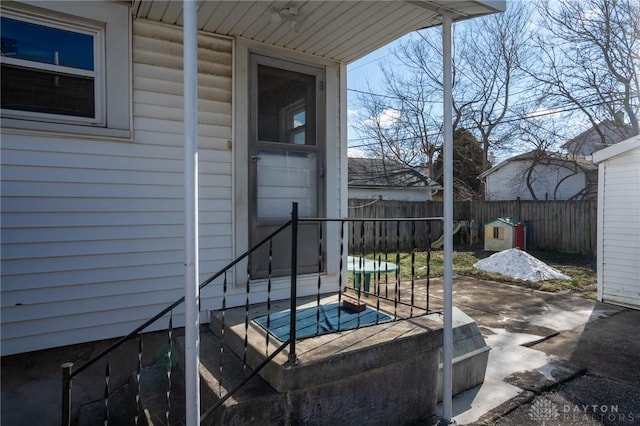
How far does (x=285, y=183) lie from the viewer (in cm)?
347

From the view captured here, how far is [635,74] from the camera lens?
12102 millimetres

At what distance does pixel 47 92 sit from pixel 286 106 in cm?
184

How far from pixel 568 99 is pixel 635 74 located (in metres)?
1.93

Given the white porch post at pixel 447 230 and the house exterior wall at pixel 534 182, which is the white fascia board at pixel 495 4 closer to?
the white porch post at pixel 447 230

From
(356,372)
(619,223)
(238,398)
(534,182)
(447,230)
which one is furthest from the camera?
(534,182)

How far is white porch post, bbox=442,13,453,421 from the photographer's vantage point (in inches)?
97.5

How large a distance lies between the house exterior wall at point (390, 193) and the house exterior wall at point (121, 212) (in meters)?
13.3

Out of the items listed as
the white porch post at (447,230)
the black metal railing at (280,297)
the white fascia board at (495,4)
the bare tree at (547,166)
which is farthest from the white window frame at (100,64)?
the bare tree at (547,166)

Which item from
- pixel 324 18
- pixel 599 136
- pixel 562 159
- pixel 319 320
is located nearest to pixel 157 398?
pixel 319 320

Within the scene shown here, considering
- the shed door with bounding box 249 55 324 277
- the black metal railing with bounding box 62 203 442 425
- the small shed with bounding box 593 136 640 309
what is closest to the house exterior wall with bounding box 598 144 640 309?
the small shed with bounding box 593 136 640 309

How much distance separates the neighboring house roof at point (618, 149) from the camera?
16.8 feet

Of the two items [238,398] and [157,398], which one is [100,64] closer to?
[157,398]

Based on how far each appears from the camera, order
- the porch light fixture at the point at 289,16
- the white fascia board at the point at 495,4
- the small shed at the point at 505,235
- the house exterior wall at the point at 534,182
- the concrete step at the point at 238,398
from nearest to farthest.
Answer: the concrete step at the point at 238,398 → the white fascia board at the point at 495,4 → the porch light fixture at the point at 289,16 → the small shed at the point at 505,235 → the house exterior wall at the point at 534,182

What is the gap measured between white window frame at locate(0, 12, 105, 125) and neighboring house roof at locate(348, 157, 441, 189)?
13.8m
